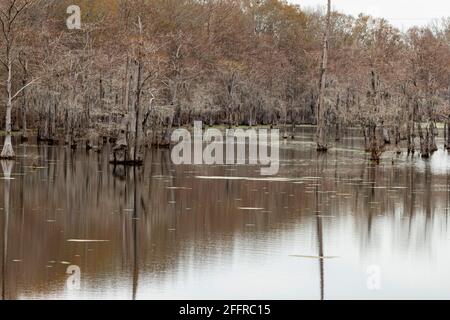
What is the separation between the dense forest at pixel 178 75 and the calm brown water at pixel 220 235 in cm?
1061

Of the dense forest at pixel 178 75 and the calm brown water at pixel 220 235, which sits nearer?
the calm brown water at pixel 220 235

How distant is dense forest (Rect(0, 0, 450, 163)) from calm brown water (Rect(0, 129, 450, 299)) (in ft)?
34.8

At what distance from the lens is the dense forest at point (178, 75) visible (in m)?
46.4

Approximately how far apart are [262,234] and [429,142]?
4049cm

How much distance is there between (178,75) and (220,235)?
3895 centimetres

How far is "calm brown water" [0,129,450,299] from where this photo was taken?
1383cm

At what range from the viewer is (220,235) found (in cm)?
1920

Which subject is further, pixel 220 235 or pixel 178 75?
pixel 178 75

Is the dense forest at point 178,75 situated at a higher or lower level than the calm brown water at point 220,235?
higher

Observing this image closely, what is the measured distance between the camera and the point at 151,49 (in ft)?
135

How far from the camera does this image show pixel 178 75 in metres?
57.4

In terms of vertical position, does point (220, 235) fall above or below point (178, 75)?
below

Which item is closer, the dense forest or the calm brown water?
the calm brown water
